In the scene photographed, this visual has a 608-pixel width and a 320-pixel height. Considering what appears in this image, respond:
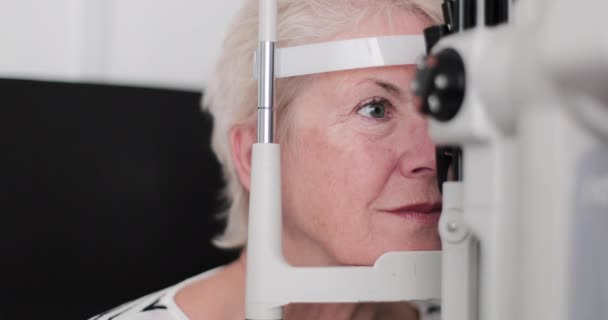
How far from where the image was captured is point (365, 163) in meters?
1.02

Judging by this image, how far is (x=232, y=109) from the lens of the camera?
1.21 metres

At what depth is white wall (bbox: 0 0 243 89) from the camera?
1489 mm

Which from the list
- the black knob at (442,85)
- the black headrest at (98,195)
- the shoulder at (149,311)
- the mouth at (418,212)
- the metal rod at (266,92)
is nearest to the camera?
the black knob at (442,85)

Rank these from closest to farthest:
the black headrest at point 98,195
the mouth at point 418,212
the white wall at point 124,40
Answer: the mouth at point 418,212 → the black headrest at point 98,195 → the white wall at point 124,40

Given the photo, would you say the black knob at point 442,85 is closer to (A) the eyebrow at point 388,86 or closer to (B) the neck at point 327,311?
(A) the eyebrow at point 388,86

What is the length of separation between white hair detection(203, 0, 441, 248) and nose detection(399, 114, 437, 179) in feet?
0.60

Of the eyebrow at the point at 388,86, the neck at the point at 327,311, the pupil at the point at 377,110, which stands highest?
the eyebrow at the point at 388,86

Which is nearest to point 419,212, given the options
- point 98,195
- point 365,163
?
point 365,163

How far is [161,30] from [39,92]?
36 centimetres

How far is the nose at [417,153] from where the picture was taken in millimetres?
1004

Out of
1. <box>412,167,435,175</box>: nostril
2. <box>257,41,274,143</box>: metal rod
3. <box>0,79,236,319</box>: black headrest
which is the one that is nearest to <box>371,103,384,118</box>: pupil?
<box>412,167,435,175</box>: nostril

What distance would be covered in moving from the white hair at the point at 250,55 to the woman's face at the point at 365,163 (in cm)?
3

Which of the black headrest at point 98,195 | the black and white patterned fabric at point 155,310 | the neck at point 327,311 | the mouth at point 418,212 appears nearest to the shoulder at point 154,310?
the black and white patterned fabric at point 155,310

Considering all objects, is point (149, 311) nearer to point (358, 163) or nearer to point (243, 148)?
point (243, 148)
